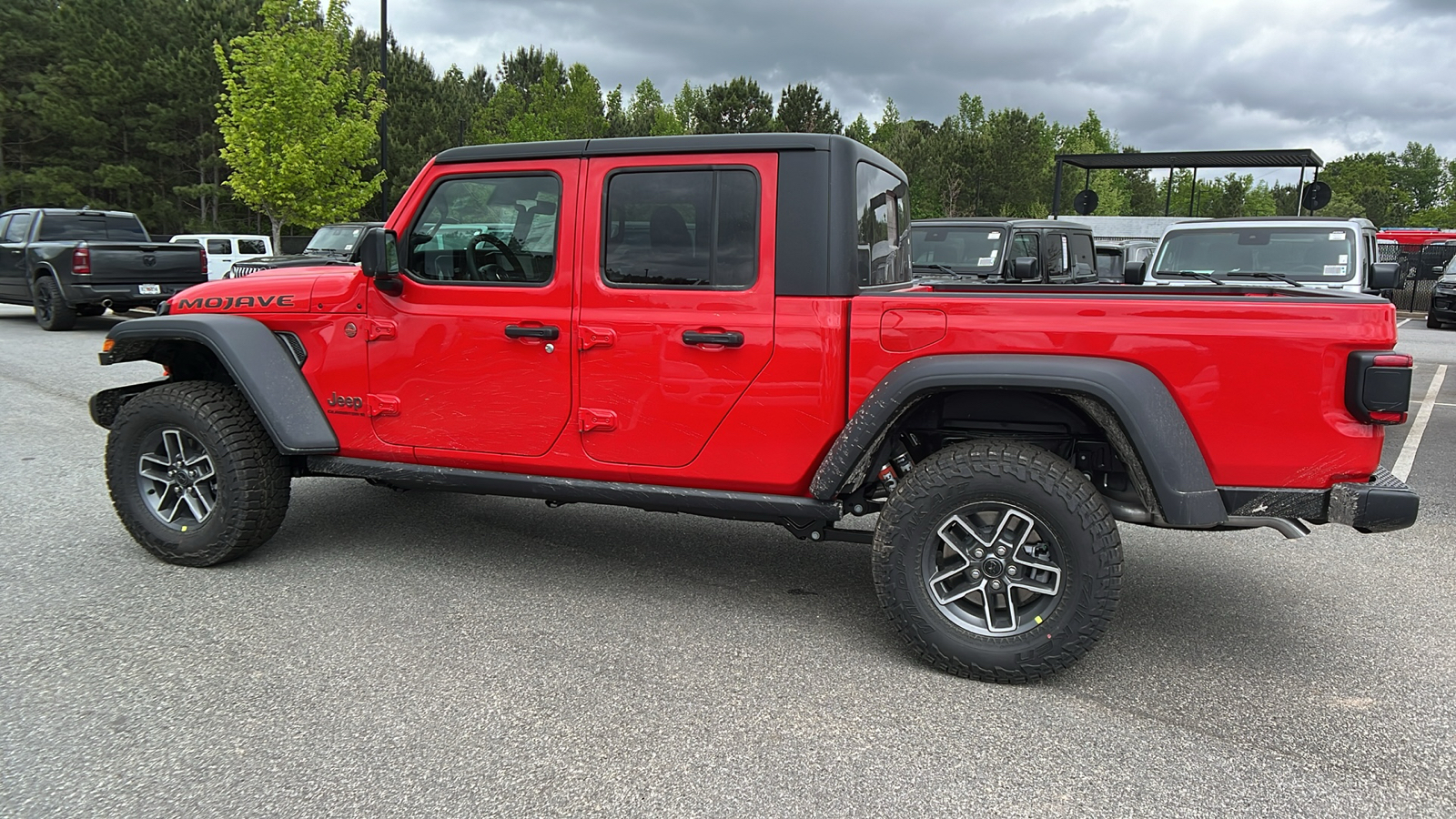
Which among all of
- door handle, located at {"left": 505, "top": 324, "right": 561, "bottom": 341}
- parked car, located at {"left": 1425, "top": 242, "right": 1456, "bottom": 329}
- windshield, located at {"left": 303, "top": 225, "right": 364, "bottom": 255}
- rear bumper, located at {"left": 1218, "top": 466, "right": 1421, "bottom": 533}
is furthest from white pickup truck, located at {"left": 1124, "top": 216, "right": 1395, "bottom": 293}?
parked car, located at {"left": 1425, "top": 242, "right": 1456, "bottom": 329}

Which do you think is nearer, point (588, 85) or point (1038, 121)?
point (588, 85)

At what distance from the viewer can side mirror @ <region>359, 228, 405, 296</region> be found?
3971mm

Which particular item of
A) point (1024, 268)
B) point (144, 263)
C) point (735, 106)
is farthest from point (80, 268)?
point (735, 106)

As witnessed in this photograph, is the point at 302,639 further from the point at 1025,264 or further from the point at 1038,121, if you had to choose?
the point at 1038,121

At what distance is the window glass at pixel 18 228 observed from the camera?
15148mm

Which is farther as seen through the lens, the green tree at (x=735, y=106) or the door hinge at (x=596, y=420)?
the green tree at (x=735, y=106)

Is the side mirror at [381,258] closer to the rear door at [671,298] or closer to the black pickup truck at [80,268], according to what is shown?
the rear door at [671,298]

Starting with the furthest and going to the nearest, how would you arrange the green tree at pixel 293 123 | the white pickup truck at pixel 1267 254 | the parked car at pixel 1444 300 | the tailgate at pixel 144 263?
the green tree at pixel 293 123 → the parked car at pixel 1444 300 → the tailgate at pixel 144 263 → the white pickup truck at pixel 1267 254

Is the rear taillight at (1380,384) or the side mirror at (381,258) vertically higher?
the side mirror at (381,258)

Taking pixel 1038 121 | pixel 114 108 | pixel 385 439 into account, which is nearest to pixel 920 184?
pixel 1038 121

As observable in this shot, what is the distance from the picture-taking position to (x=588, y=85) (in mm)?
53375

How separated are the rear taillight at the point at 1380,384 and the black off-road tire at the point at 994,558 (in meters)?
0.82

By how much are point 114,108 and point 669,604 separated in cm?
4010

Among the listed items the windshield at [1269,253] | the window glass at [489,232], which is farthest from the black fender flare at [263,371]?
the windshield at [1269,253]
